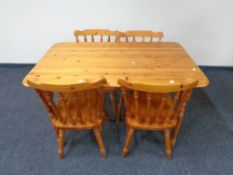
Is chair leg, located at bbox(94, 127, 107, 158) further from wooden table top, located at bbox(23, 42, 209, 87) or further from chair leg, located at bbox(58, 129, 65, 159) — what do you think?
wooden table top, located at bbox(23, 42, 209, 87)

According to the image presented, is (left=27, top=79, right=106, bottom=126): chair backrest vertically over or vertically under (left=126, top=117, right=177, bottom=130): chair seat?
over

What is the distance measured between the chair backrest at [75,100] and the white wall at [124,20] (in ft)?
4.58

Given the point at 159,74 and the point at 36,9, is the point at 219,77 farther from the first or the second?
the point at 36,9

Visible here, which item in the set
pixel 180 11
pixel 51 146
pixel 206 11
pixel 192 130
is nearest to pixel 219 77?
pixel 206 11

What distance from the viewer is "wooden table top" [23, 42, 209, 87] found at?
126cm

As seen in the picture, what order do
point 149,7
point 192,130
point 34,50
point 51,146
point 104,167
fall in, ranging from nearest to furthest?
point 104,167
point 51,146
point 192,130
point 149,7
point 34,50

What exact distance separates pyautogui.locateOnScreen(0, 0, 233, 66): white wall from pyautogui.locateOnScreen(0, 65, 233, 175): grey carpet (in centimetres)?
95

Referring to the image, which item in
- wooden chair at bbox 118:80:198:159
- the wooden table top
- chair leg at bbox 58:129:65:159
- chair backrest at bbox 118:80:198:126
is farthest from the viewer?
chair leg at bbox 58:129:65:159

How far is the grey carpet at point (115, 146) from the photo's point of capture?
1457 millimetres

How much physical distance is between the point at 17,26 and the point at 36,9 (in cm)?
40

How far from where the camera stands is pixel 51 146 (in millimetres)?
1628

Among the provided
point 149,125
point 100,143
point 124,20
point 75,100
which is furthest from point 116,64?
point 124,20

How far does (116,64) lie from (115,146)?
0.72 m

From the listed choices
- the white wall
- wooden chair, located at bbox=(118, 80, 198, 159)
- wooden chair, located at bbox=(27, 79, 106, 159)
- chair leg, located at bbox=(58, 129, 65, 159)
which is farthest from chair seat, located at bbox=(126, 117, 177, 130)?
the white wall
